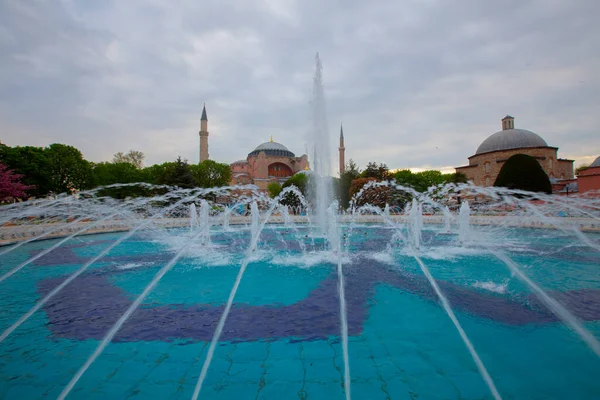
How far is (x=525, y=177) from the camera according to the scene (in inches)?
1070

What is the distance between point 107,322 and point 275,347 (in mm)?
2297

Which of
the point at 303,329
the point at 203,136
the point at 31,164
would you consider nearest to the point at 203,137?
the point at 203,136

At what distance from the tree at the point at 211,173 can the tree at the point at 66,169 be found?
1165 centimetres

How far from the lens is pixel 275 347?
135 inches

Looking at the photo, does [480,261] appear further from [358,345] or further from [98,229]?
[98,229]

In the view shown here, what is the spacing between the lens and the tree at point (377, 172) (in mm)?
35781

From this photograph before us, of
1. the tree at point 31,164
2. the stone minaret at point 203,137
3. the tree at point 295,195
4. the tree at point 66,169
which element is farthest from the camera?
the stone minaret at point 203,137

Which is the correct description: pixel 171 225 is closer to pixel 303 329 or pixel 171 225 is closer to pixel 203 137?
pixel 303 329

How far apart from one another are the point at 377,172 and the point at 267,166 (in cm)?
3480

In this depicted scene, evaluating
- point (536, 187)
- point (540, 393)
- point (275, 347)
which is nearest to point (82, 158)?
point (275, 347)

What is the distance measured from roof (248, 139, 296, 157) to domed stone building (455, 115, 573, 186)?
38.8 m

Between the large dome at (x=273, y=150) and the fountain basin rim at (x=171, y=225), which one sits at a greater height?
the large dome at (x=273, y=150)

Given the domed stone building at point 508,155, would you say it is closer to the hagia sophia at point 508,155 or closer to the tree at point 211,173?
the hagia sophia at point 508,155

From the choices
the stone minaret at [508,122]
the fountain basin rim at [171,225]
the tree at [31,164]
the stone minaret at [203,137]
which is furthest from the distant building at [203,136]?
the stone minaret at [508,122]
